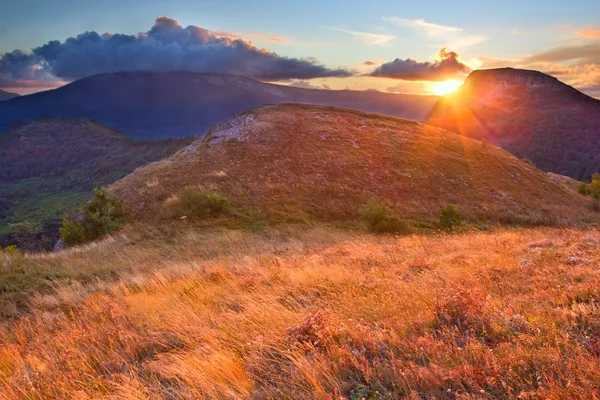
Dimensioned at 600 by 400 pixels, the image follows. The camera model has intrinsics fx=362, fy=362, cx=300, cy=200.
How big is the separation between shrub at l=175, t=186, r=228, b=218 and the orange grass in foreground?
14.5 meters

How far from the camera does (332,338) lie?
4.44m

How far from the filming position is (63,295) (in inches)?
348

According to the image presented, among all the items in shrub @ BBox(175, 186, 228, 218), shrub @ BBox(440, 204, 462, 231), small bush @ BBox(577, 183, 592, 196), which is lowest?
small bush @ BBox(577, 183, 592, 196)

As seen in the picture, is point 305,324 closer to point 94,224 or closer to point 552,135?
point 94,224

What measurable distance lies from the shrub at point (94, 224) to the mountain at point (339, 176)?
72.4 inches

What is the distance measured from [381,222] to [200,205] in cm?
1133

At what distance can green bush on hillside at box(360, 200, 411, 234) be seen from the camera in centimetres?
2162

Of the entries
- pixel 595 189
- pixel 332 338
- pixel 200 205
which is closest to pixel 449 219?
pixel 200 205

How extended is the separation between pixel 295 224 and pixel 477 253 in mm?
13725

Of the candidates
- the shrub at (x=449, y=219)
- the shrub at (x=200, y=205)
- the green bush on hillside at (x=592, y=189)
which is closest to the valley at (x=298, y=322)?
the shrub at (x=200, y=205)

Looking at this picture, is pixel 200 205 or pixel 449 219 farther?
pixel 449 219

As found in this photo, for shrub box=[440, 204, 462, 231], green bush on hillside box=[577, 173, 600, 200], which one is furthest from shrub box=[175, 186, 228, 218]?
green bush on hillside box=[577, 173, 600, 200]

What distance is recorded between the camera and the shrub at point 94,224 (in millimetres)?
20562

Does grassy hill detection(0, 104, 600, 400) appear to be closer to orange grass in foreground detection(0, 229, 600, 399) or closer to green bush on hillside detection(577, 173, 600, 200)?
orange grass in foreground detection(0, 229, 600, 399)
